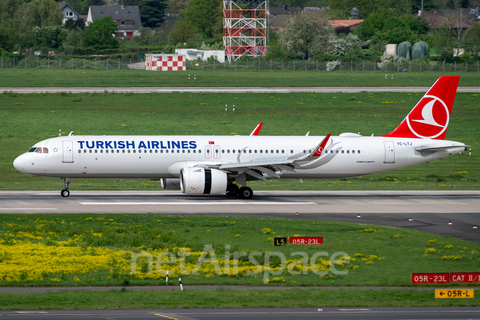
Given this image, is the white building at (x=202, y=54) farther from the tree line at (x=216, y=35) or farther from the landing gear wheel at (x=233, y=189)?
the landing gear wheel at (x=233, y=189)

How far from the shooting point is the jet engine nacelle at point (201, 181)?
37.9 metres

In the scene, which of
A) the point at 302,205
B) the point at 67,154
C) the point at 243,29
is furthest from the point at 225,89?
the point at 243,29

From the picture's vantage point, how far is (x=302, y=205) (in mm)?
38000

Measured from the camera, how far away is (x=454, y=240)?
27.6 m

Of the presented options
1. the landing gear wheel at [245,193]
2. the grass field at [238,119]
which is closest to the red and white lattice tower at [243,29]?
the grass field at [238,119]

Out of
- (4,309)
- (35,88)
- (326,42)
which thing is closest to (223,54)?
(326,42)

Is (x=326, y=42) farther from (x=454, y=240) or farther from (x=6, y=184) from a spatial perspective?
(x=454, y=240)

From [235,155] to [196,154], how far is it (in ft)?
8.36

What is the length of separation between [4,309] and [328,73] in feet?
288

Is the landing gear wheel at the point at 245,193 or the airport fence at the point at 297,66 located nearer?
the landing gear wheel at the point at 245,193

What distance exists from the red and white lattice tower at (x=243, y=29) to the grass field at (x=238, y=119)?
188 ft

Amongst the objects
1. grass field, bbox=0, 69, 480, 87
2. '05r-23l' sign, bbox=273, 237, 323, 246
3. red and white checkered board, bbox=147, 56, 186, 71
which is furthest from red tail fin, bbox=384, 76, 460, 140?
red and white checkered board, bbox=147, 56, 186, 71

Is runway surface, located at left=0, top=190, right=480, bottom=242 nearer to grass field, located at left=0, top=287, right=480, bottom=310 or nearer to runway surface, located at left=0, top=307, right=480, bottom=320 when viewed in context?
grass field, located at left=0, top=287, right=480, bottom=310

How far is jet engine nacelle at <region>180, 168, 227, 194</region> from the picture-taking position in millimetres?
37906
